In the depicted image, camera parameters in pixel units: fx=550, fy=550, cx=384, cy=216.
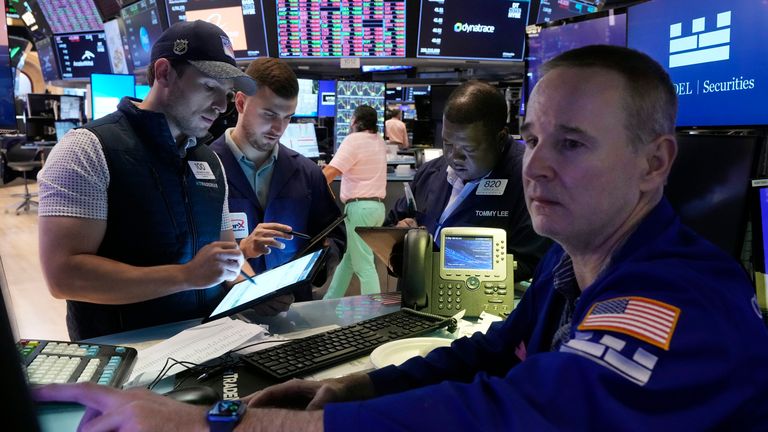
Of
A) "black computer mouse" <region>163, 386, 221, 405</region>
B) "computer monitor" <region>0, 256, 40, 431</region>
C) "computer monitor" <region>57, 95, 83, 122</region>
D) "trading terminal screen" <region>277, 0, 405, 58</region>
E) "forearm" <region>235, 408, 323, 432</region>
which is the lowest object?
"black computer mouse" <region>163, 386, 221, 405</region>

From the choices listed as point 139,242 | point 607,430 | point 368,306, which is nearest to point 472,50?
point 368,306

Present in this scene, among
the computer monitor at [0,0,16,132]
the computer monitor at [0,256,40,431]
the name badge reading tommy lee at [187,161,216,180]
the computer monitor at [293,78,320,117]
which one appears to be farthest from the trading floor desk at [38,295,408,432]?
the computer monitor at [293,78,320,117]

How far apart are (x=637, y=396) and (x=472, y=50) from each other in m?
3.72

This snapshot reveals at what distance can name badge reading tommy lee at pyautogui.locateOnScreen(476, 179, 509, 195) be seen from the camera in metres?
2.18

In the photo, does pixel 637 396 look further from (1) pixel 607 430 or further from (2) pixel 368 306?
(2) pixel 368 306

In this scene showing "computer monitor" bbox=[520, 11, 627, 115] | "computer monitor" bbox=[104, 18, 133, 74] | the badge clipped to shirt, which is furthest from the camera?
"computer monitor" bbox=[104, 18, 133, 74]

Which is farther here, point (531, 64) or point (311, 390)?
point (531, 64)

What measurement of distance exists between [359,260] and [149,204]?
2.73 metres

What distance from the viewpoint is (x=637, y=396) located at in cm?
64

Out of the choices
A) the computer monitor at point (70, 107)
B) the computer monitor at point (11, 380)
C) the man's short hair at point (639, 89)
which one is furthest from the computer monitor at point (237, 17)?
the computer monitor at point (70, 107)

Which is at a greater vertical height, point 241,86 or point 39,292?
point 241,86

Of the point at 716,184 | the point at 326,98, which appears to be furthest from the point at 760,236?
the point at 326,98

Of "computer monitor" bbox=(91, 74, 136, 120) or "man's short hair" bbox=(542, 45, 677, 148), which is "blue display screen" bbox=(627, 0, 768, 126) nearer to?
"man's short hair" bbox=(542, 45, 677, 148)

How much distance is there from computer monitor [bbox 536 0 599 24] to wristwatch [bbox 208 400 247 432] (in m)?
3.78
